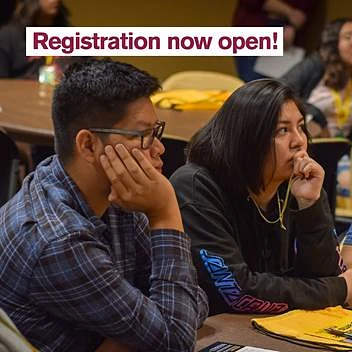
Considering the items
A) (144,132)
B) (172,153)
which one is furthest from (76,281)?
(172,153)

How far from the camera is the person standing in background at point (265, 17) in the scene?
656cm

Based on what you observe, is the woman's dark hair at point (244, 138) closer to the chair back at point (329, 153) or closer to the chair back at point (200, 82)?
the chair back at point (329, 153)

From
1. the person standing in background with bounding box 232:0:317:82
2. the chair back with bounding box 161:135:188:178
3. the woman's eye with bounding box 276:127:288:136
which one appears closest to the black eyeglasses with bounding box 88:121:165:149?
the woman's eye with bounding box 276:127:288:136

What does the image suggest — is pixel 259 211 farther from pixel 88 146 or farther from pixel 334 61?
pixel 334 61

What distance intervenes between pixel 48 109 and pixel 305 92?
1.73 metres

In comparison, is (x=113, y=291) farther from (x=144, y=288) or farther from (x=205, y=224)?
(x=205, y=224)

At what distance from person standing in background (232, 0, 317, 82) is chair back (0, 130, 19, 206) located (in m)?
3.25

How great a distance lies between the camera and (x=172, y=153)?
11.1 feet

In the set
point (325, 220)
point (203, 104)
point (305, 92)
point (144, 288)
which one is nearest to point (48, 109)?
point (203, 104)

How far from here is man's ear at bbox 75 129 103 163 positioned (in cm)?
177

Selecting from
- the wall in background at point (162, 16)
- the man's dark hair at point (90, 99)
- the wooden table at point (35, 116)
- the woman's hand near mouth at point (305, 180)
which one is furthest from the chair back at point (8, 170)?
the wall in background at point (162, 16)

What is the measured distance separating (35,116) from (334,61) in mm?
1981

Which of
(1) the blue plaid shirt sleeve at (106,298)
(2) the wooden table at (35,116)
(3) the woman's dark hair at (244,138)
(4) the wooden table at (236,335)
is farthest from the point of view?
(2) the wooden table at (35,116)

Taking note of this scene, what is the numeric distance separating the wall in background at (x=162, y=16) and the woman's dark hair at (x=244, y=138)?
5273 mm
